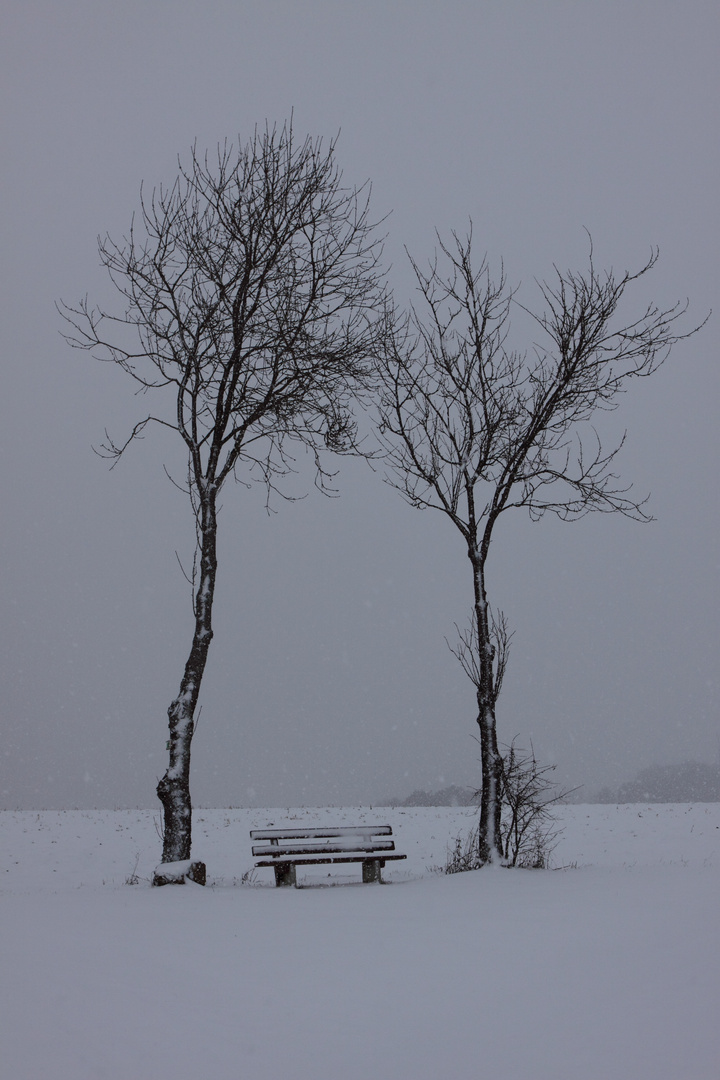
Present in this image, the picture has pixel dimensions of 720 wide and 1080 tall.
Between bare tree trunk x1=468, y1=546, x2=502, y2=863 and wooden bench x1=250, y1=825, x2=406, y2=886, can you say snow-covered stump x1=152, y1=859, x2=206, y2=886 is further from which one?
bare tree trunk x1=468, y1=546, x2=502, y2=863

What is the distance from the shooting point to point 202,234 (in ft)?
36.0

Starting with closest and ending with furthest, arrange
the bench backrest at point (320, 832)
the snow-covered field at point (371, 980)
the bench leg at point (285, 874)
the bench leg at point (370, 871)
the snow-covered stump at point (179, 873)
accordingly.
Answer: the snow-covered field at point (371, 980) < the snow-covered stump at point (179, 873) < the bench leg at point (285, 874) < the bench leg at point (370, 871) < the bench backrest at point (320, 832)

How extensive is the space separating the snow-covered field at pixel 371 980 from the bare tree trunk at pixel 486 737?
46.2 inches

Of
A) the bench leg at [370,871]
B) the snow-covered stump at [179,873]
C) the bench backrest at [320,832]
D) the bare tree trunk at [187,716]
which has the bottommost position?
the bench leg at [370,871]

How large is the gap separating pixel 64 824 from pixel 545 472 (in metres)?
12.4

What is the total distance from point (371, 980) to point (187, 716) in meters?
5.03

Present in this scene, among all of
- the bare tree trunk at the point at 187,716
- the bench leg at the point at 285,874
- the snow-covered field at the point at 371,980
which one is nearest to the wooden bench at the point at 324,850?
the bench leg at the point at 285,874

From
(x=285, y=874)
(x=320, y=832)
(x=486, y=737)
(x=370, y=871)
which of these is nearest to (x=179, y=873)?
(x=285, y=874)

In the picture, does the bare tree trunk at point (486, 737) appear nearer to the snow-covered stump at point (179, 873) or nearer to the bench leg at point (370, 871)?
the bench leg at point (370, 871)

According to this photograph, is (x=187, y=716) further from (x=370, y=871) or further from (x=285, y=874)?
(x=370, y=871)

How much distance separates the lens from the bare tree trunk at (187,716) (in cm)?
905

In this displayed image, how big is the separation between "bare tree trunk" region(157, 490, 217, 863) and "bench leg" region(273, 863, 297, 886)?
114 centimetres

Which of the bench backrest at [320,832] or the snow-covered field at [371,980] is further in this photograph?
the bench backrest at [320,832]

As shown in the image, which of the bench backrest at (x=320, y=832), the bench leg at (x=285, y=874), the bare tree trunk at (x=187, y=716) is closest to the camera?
the bare tree trunk at (x=187, y=716)
